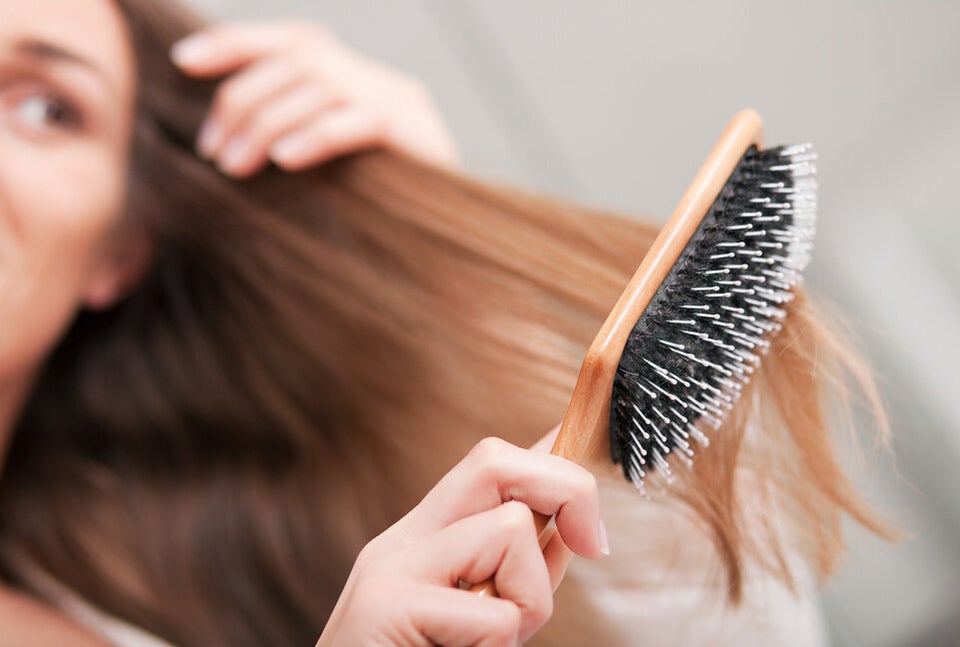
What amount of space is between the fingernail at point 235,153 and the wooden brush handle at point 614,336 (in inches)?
17.6

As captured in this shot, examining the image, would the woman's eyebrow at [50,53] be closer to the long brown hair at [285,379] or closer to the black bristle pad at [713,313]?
Answer: the long brown hair at [285,379]

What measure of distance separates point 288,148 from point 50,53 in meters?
0.19

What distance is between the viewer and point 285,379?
2.65 feet

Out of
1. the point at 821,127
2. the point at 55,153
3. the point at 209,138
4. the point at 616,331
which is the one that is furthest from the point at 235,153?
the point at 821,127

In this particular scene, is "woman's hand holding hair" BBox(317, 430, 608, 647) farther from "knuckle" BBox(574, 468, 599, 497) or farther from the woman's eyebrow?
the woman's eyebrow

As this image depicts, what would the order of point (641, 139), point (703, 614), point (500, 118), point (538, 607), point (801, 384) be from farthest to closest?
point (500, 118) → point (641, 139) → point (703, 614) → point (801, 384) → point (538, 607)

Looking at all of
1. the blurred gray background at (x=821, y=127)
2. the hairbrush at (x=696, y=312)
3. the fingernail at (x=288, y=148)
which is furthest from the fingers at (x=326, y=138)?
the hairbrush at (x=696, y=312)

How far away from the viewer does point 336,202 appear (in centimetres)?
75

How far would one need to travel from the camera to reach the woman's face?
62 cm

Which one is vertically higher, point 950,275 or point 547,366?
point 547,366

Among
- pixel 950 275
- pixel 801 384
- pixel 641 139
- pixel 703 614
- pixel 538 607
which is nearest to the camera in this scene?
pixel 538 607

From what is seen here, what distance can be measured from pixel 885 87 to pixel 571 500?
0.68 m

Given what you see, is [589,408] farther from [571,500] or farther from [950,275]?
[950,275]

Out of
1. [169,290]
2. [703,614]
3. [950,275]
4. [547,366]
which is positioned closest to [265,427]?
[169,290]
